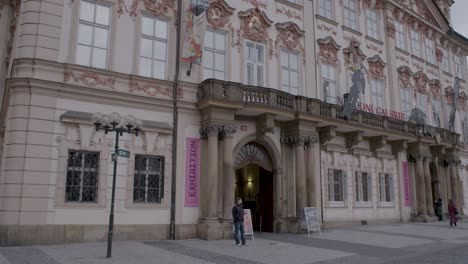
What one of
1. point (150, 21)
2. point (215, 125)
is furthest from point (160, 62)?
point (215, 125)

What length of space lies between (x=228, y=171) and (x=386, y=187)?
42.3 ft

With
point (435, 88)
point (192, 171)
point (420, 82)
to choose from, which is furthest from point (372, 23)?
point (192, 171)

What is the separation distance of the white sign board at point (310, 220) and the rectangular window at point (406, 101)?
12.6 metres

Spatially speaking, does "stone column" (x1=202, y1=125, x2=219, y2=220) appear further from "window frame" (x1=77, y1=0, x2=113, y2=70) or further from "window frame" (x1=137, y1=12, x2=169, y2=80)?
"window frame" (x1=77, y1=0, x2=113, y2=70)

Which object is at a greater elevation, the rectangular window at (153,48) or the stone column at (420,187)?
the rectangular window at (153,48)

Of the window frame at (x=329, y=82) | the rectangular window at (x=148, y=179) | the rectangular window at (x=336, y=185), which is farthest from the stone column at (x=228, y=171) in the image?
the window frame at (x=329, y=82)

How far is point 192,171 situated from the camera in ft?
57.8

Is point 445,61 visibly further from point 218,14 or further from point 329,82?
point 218,14

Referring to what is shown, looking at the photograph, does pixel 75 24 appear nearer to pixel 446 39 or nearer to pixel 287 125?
pixel 287 125

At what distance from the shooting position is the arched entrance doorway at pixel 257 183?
65.3 feet

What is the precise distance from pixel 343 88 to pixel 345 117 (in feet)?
8.74

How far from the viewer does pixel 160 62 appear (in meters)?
17.9

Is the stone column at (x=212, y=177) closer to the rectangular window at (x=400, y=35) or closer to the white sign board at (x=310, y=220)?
the white sign board at (x=310, y=220)

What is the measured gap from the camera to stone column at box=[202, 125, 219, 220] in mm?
16953
